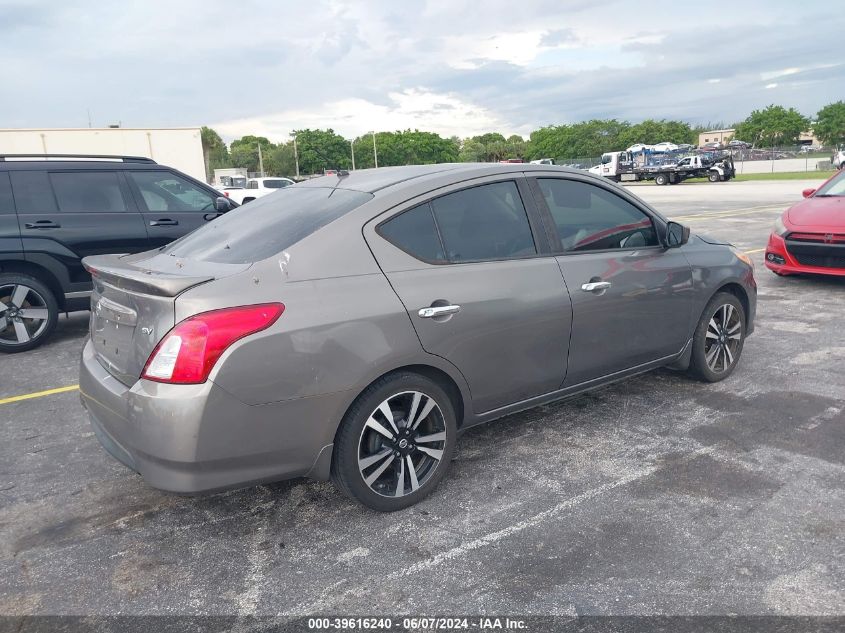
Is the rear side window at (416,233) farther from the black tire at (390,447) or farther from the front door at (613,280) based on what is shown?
the front door at (613,280)

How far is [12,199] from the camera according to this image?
6.69 m

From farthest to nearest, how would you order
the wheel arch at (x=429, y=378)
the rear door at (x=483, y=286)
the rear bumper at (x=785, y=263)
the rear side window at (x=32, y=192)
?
the rear bumper at (x=785, y=263)
the rear side window at (x=32, y=192)
the rear door at (x=483, y=286)
the wheel arch at (x=429, y=378)

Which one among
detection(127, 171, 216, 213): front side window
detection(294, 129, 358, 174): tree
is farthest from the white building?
detection(294, 129, 358, 174): tree

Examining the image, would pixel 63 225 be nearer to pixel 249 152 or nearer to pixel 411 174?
pixel 411 174

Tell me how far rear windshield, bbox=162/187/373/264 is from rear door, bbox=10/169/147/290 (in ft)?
11.7

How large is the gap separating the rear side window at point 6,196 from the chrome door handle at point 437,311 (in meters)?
5.35

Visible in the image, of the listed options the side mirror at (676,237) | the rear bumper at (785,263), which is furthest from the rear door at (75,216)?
the rear bumper at (785,263)

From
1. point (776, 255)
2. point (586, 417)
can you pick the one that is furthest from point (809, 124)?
point (586, 417)

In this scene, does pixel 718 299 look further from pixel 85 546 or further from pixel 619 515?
pixel 85 546

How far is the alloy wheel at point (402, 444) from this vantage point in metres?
3.19

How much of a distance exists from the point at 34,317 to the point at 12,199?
3.85ft

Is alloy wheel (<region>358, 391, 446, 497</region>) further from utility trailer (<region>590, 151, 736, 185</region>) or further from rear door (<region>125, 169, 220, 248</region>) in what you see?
utility trailer (<region>590, 151, 736, 185</region>)

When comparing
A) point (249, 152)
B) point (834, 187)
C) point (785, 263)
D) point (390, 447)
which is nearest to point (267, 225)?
point (390, 447)

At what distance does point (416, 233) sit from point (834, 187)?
24.8ft
